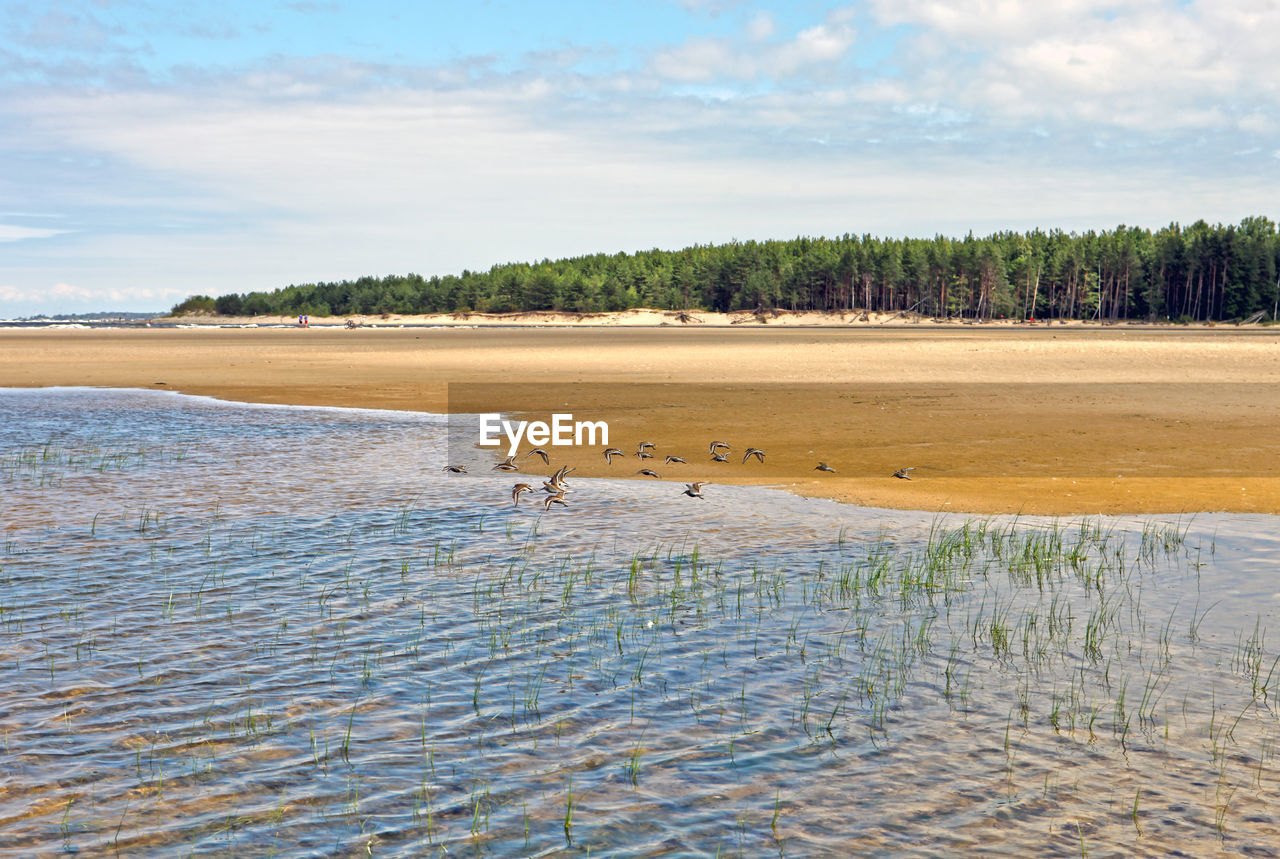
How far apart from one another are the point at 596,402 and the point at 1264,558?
2373cm

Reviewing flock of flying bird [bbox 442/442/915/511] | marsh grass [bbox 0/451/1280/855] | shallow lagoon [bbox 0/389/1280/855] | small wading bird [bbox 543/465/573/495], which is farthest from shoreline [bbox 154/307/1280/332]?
marsh grass [bbox 0/451/1280/855]

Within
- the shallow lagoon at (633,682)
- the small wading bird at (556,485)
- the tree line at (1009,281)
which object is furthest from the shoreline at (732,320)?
the shallow lagoon at (633,682)

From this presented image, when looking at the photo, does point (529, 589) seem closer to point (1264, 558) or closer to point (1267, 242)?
point (1264, 558)

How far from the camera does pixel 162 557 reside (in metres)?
14.2

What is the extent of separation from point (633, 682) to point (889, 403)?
82.7 feet

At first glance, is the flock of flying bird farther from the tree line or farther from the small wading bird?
the tree line

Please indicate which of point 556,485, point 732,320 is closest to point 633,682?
point 556,485

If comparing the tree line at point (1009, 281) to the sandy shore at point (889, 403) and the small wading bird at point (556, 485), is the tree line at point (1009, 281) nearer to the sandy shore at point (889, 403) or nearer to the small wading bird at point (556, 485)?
the sandy shore at point (889, 403)

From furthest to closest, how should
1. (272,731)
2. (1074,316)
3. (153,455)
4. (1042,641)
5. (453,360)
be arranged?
1. (1074,316)
2. (453,360)
3. (153,455)
4. (1042,641)
5. (272,731)

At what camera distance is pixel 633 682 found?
9531 mm

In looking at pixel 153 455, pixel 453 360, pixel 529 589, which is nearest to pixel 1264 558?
pixel 529 589

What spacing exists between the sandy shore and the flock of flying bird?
12.6 inches

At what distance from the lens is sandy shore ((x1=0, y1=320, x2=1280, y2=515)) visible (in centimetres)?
2006

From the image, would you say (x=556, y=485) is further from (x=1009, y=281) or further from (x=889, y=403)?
(x=1009, y=281)
